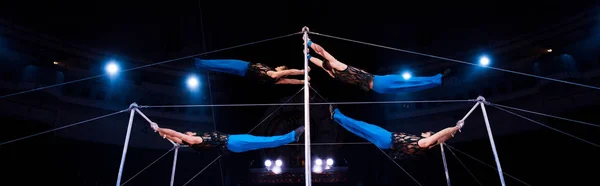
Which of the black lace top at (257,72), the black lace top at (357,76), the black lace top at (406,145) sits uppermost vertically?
the black lace top at (257,72)

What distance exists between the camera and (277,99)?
1197cm

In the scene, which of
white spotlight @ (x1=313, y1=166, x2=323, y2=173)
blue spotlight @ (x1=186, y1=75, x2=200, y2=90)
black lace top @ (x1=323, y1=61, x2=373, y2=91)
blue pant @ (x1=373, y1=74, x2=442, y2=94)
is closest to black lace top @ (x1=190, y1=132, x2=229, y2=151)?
black lace top @ (x1=323, y1=61, x2=373, y2=91)

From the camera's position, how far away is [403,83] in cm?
478

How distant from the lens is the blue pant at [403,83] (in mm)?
4641

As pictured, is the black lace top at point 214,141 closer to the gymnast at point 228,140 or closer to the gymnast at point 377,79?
the gymnast at point 228,140

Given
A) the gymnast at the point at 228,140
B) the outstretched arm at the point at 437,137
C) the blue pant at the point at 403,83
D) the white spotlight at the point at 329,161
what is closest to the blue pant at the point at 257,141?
the gymnast at the point at 228,140

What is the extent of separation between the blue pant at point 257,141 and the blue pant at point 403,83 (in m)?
1.44

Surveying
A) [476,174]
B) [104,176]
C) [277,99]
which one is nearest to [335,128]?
[277,99]

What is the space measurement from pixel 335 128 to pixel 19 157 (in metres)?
9.01

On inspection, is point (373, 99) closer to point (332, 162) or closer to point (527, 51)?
point (332, 162)

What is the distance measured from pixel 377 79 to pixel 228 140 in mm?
2397

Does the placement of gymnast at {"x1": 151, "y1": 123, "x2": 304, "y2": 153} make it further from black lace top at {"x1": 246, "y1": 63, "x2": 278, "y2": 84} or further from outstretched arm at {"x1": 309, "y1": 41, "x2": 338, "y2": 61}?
outstretched arm at {"x1": 309, "y1": 41, "x2": 338, "y2": 61}

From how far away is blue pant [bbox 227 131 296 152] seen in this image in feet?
15.9

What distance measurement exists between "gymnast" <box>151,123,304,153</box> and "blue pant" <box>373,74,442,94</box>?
52.0 inches
